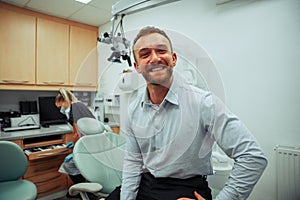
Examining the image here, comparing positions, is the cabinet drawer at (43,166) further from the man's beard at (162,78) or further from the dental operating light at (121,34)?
the man's beard at (162,78)

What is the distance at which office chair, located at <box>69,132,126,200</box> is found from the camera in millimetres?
1144

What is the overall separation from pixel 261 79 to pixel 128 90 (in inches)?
43.3

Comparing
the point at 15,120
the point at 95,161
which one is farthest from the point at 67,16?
the point at 95,161

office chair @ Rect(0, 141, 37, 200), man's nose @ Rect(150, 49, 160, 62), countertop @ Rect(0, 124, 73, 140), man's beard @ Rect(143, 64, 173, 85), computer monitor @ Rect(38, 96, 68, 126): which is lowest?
office chair @ Rect(0, 141, 37, 200)

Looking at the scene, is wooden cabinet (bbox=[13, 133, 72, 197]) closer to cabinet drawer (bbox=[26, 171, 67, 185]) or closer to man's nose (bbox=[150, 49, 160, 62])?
cabinet drawer (bbox=[26, 171, 67, 185])

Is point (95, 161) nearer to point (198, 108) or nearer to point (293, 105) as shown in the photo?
point (198, 108)

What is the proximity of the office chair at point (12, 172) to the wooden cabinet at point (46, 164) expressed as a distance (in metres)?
0.35

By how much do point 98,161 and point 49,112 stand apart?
1.53 meters

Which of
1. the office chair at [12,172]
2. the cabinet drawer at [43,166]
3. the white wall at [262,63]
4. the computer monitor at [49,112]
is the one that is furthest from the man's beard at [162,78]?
the computer monitor at [49,112]

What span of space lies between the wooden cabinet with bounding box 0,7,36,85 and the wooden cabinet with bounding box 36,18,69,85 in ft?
0.25

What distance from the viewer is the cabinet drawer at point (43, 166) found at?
206cm

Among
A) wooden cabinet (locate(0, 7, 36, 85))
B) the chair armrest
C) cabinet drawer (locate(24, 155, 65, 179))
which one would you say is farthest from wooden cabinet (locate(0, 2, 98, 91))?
the chair armrest

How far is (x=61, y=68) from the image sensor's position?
8.45ft

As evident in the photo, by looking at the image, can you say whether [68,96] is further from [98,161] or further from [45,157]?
[45,157]
